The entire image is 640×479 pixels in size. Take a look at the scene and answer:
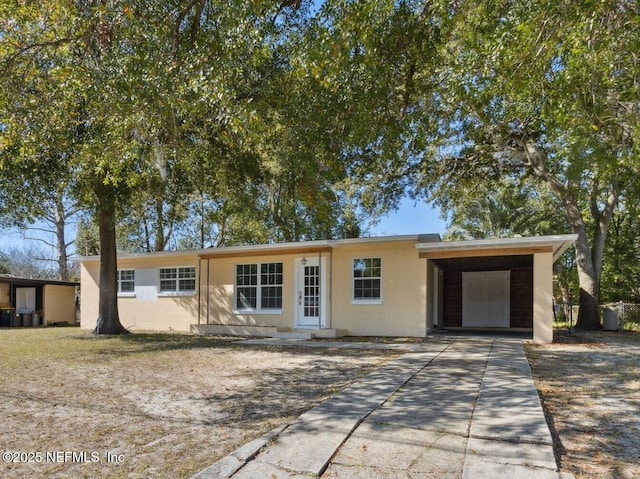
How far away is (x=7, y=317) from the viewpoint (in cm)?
1911

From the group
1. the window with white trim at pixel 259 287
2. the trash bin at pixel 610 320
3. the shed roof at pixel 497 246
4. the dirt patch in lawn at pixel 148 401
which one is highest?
the shed roof at pixel 497 246

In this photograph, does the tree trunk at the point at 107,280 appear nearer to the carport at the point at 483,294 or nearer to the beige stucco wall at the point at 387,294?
the beige stucco wall at the point at 387,294

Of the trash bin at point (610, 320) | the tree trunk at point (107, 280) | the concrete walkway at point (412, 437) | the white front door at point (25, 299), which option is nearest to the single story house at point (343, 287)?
the tree trunk at point (107, 280)

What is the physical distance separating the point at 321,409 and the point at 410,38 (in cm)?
554

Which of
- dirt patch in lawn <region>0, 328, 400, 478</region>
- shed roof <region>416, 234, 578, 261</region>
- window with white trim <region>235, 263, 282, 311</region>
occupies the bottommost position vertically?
dirt patch in lawn <region>0, 328, 400, 478</region>

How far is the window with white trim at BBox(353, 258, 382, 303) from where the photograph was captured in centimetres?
1267

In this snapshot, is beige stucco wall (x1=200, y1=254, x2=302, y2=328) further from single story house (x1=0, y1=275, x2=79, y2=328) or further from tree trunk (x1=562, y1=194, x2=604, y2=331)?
tree trunk (x1=562, y1=194, x2=604, y2=331)

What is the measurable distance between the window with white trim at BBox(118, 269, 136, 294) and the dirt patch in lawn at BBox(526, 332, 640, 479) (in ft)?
43.7

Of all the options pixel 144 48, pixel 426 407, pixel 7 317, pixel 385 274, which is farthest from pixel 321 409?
pixel 7 317

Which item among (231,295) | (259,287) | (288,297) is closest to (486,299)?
(288,297)

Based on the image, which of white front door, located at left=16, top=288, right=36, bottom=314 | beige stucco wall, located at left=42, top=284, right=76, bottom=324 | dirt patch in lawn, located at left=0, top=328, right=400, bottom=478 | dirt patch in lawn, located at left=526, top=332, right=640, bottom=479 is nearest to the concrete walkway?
dirt patch in lawn, located at left=526, top=332, right=640, bottom=479

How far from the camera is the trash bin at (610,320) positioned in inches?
640

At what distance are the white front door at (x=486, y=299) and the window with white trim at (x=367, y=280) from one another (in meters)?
5.77

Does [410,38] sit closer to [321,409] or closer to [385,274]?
[321,409]
